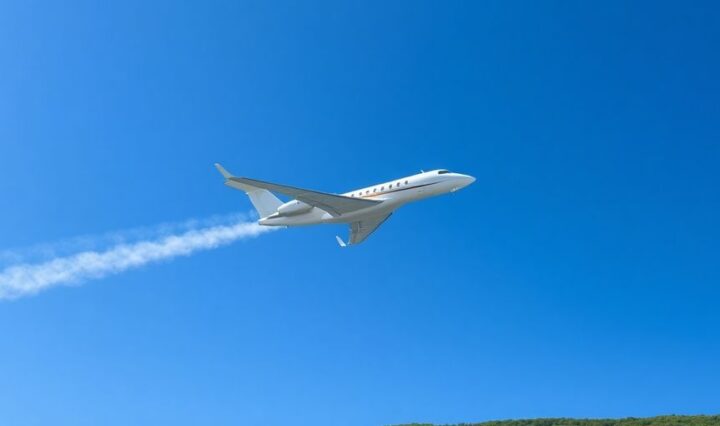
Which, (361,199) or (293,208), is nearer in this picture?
(361,199)

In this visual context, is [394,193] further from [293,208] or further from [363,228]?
[293,208]

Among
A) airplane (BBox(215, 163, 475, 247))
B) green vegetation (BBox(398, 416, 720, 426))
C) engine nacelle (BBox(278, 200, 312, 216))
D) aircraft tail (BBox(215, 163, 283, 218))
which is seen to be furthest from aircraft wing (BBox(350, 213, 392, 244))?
green vegetation (BBox(398, 416, 720, 426))

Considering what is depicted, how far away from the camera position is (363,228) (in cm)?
8831

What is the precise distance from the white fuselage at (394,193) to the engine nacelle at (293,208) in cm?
31

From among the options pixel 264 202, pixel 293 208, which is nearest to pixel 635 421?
pixel 293 208

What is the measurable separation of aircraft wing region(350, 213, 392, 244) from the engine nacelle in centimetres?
873

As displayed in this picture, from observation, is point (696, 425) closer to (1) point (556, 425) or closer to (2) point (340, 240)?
(1) point (556, 425)

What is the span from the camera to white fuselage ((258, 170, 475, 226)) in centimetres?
7712

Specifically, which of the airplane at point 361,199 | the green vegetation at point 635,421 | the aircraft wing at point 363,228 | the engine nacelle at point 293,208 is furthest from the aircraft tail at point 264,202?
the green vegetation at point 635,421

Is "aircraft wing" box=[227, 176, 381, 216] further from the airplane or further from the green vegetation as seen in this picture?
the green vegetation

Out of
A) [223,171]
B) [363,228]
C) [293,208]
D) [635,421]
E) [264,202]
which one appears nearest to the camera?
[223,171]

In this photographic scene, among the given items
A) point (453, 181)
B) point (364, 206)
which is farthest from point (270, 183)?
point (453, 181)

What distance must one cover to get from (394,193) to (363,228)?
38.0ft

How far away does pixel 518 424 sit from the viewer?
99562mm
